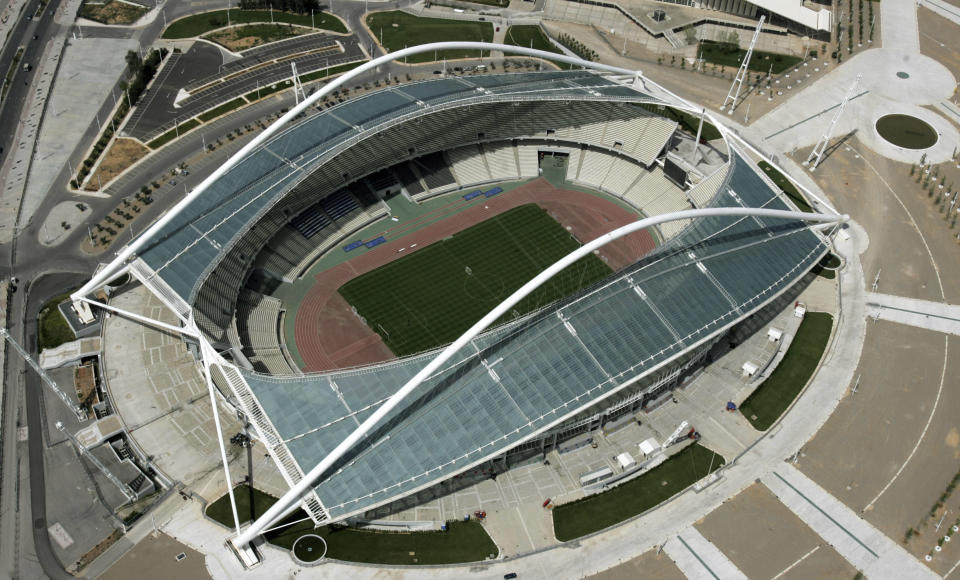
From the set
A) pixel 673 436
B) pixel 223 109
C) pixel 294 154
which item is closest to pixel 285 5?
pixel 223 109

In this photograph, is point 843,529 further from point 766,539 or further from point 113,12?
point 113,12

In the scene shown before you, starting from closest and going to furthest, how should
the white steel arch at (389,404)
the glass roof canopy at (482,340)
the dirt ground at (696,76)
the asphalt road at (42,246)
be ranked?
the white steel arch at (389,404), the glass roof canopy at (482,340), the asphalt road at (42,246), the dirt ground at (696,76)

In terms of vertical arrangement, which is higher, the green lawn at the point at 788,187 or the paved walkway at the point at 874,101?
the paved walkway at the point at 874,101

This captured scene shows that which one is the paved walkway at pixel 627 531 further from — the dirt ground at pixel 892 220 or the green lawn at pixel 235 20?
the green lawn at pixel 235 20

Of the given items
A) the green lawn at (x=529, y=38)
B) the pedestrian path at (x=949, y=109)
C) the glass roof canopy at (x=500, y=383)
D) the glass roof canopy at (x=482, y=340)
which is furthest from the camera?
the green lawn at (x=529, y=38)

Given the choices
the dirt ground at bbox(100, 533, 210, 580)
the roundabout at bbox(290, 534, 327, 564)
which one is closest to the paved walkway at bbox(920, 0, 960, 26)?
the roundabout at bbox(290, 534, 327, 564)

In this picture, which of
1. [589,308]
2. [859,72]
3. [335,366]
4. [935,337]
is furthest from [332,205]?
[859,72]

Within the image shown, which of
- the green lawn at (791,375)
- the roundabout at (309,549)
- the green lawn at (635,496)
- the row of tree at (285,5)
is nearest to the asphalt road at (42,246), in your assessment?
the row of tree at (285,5)

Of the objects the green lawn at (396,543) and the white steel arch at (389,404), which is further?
the green lawn at (396,543)
